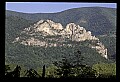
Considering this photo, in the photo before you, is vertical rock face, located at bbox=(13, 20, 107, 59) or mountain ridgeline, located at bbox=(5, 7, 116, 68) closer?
mountain ridgeline, located at bbox=(5, 7, 116, 68)

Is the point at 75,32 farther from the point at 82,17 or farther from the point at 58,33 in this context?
the point at 82,17

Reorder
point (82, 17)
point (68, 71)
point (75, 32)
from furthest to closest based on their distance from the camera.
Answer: point (82, 17) → point (75, 32) → point (68, 71)

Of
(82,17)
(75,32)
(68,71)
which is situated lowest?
(68,71)

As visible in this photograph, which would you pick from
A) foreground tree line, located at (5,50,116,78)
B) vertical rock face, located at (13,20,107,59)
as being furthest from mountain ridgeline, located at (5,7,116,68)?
foreground tree line, located at (5,50,116,78)

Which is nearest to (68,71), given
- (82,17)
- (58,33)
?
(58,33)

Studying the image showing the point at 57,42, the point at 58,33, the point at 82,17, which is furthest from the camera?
the point at 82,17

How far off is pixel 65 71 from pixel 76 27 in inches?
36.9

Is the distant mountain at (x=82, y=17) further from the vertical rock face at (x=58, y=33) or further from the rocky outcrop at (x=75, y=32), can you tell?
the rocky outcrop at (x=75, y=32)

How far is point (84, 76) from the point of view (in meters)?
2.99

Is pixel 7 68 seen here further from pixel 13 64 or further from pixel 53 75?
pixel 53 75

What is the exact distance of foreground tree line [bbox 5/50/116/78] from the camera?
288 centimetres

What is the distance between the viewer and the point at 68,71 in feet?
A: 10.1

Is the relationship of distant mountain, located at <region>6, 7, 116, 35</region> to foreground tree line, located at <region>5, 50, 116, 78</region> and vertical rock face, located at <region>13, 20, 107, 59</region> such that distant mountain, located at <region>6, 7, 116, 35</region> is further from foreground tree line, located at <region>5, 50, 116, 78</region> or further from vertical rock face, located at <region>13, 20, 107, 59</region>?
foreground tree line, located at <region>5, 50, 116, 78</region>
